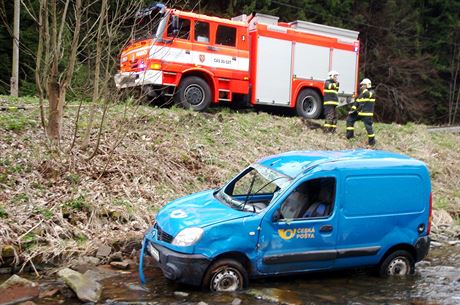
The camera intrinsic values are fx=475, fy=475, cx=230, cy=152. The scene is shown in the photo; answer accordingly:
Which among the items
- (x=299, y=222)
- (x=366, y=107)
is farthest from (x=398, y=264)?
(x=366, y=107)

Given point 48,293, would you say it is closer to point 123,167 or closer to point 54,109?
point 123,167

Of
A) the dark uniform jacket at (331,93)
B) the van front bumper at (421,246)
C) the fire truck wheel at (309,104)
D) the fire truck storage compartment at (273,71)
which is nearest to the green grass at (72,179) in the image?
the van front bumper at (421,246)

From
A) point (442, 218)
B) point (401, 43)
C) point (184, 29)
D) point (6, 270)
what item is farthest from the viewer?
point (401, 43)

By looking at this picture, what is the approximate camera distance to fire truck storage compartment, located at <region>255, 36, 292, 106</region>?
1364cm

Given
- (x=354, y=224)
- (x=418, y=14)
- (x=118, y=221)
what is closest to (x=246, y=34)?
(x=118, y=221)

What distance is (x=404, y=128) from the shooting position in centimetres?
1517

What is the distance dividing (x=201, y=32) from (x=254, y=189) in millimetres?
7142

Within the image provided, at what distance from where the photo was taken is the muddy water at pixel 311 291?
520 centimetres

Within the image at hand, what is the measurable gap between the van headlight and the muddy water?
0.60 meters

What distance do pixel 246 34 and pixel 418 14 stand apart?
23419 millimetres

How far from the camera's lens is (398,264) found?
6.26m

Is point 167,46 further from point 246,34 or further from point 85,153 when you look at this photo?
point 85,153

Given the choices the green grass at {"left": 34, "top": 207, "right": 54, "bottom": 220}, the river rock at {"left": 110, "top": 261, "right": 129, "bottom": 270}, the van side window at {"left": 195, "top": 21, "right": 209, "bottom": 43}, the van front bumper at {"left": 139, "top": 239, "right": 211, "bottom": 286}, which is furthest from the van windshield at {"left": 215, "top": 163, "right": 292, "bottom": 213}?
the van side window at {"left": 195, "top": 21, "right": 209, "bottom": 43}

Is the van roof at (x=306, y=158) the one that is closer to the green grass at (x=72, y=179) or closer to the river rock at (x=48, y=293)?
the river rock at (x=48, y=293)
